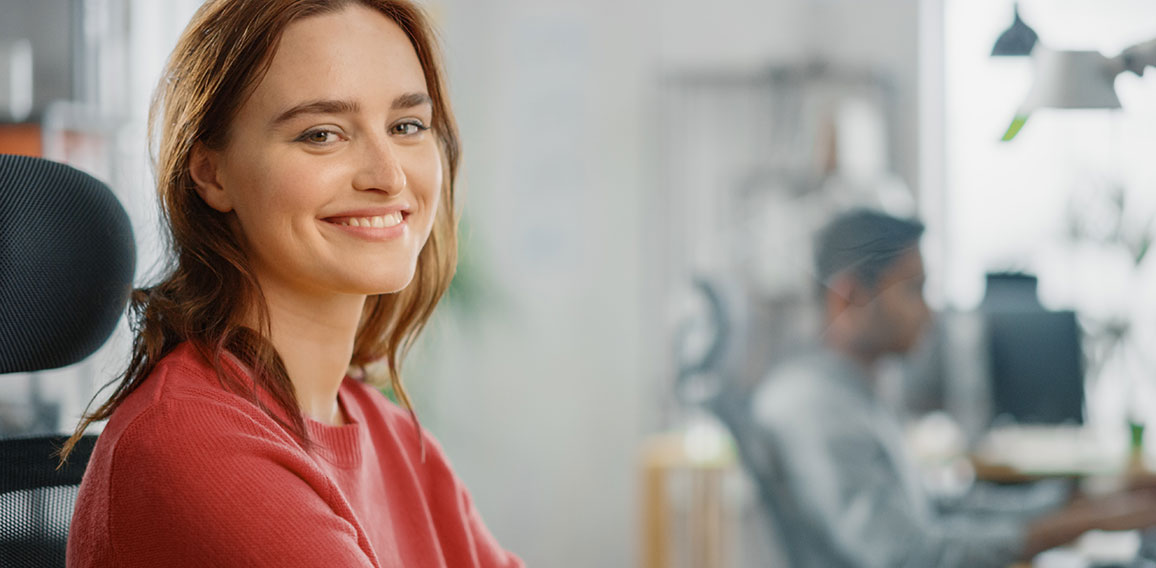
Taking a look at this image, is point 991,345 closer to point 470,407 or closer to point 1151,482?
point 1151,482

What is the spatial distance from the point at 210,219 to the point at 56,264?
14 centimetres

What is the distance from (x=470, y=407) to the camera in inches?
178

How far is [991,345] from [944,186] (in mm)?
1075

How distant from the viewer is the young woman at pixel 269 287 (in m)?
0.72

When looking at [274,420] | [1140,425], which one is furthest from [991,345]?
[274,420]

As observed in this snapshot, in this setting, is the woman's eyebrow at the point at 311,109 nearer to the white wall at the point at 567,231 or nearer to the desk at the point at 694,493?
the desk at the point at 694,493

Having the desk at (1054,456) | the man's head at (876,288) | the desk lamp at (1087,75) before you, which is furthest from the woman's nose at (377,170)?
the desk at (1054,456)

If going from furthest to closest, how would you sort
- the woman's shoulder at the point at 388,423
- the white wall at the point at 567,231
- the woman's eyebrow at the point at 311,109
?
the white wall at the point at 567,231, the woman's shoulder at the point at 388,423, the woman's eyebrow at the point at 311,109

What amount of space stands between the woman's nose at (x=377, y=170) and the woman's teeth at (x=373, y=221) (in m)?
0.02

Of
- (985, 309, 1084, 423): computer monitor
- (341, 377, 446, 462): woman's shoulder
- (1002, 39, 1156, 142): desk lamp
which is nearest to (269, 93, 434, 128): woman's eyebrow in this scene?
(341, 377, 446, 462): woman's shoulder

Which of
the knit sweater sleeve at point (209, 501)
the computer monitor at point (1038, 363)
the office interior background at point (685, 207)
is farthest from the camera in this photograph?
the office interior background at point (685, 207)

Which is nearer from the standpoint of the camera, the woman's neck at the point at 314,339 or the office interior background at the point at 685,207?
the woman's neck at the point at 314,339

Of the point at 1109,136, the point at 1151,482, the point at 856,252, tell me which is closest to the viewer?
the point at 856,252

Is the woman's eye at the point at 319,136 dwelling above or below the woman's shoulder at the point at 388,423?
above
